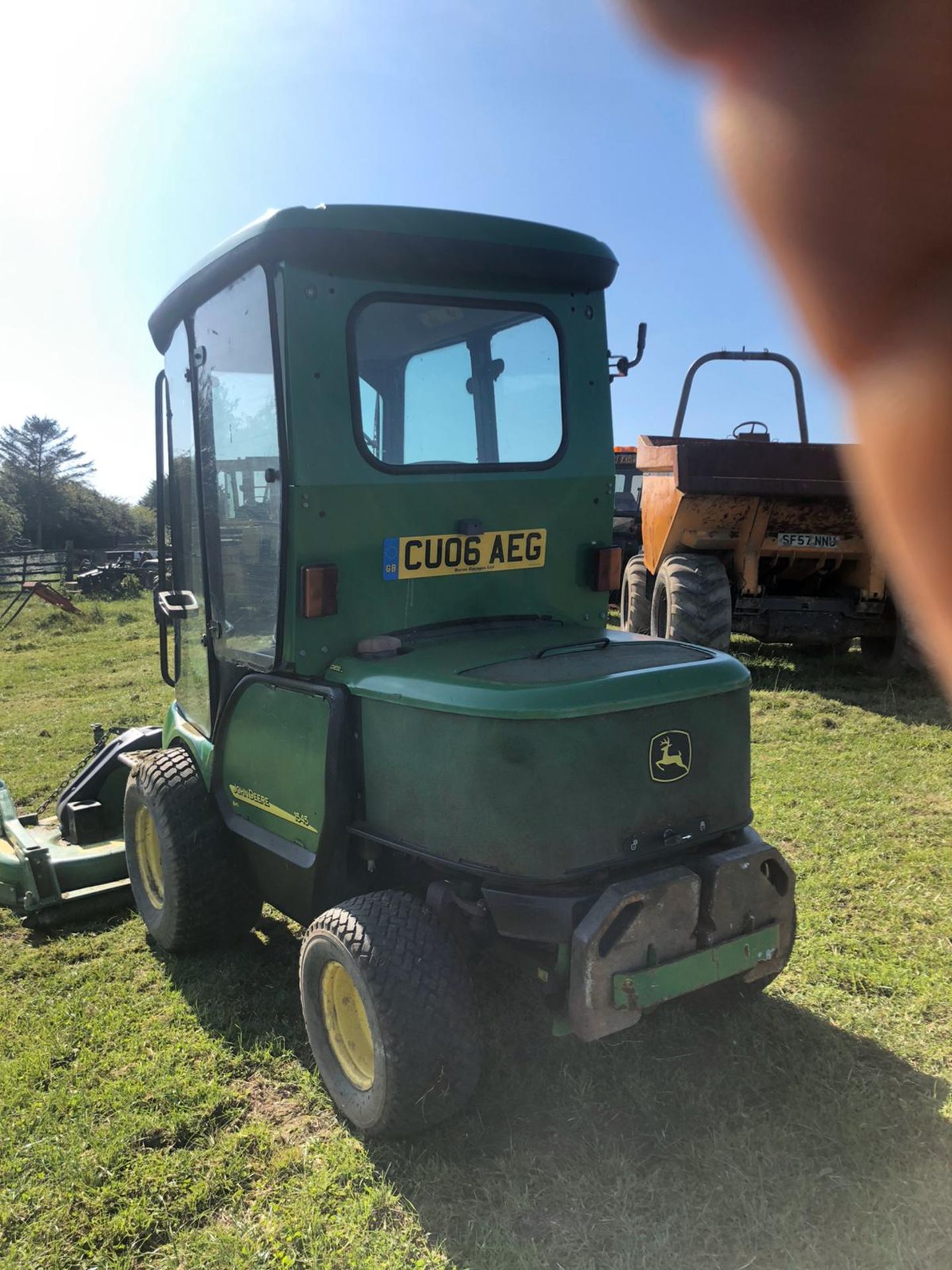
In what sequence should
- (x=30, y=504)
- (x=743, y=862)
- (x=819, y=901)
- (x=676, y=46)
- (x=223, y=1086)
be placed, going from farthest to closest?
1. (x=30, y=504)
2. (x=819, y=901)
3. (x=223, y=1086)
4. (x=743, y=862)
5. (x=676, y=46)

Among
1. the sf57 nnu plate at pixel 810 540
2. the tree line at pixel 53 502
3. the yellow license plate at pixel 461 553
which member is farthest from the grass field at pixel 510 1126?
the tree line at pixel 53 502

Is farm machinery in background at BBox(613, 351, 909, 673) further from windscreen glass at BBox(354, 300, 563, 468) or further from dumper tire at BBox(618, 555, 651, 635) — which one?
windscreen glass at BBox(354, 300, 563, 468)

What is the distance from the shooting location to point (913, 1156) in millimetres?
2576

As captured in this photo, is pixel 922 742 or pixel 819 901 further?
pixel 922 742

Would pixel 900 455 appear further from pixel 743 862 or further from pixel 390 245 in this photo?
pixel 390 245

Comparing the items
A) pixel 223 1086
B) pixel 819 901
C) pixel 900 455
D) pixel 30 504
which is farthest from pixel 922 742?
pixel 30 504

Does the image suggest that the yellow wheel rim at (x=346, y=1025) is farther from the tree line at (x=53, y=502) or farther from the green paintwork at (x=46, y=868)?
the tree line at (x=53, y=502)

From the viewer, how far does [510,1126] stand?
2764 mm

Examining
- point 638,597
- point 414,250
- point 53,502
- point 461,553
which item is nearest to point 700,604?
point 638,597

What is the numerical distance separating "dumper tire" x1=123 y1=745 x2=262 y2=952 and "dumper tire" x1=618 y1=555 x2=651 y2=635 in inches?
238

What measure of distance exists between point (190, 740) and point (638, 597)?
20.2 feet

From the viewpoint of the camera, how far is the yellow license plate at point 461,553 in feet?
10.6

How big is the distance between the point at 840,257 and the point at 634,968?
2.39 metres

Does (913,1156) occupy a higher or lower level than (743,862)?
lower
